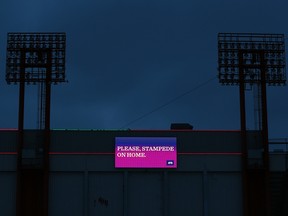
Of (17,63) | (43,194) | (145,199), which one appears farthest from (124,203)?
(17,63)

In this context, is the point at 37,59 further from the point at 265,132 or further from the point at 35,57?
the point at 265,132

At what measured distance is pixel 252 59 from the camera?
5838 centimetres

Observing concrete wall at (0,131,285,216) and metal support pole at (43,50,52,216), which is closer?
metal support pole at (43,50,52,216)

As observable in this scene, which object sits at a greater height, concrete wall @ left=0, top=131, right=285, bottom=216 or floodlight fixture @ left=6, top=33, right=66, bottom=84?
floodlight fixture @ left=6, top=33, right=66, bottom=84

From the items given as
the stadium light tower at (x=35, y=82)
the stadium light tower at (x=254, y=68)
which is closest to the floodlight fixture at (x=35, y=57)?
the stadium light tower at (x=35, y=82)

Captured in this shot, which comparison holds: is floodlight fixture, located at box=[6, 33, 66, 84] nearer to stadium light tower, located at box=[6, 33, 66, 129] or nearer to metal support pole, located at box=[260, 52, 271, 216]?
stadium light tower, located at box=[6, 33, 66, 129]

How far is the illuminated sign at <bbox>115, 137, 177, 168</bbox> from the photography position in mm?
55719

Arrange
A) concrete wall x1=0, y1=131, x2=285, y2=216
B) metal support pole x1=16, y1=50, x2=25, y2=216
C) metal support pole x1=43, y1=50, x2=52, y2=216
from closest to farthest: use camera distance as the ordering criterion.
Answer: metal support pole x1=16, y1=50, x2=25, y2=216, metal support pole x1=43, y1=50, x2=52, y2=216, concrete wall x1=0, y1=131, x2=285, y2=216

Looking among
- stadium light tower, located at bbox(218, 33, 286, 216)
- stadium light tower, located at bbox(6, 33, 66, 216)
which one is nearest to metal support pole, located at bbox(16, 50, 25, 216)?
stadium light tower, located at bbox(6, 33, 66, 216)

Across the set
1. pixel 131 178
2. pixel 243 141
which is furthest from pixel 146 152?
pixel 243 141

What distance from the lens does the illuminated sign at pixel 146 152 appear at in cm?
5572

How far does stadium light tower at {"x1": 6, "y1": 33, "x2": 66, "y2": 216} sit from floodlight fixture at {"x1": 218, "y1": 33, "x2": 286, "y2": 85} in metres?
12.8

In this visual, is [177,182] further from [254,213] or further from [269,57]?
[269,57]

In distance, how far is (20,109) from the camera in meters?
55.8
